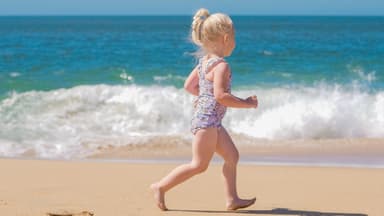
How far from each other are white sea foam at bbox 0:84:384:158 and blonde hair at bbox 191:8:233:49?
4.52 metres

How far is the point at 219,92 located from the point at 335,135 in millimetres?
6678

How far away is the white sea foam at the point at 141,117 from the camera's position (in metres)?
10.0

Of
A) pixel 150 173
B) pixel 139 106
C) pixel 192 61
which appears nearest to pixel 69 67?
pixel 192 61

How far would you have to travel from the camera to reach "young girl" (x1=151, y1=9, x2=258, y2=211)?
4.53 m

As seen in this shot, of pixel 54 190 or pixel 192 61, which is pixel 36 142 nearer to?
pixel 54 190

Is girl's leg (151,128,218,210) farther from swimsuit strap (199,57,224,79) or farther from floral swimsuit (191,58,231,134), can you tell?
swimsuit strap (199,57,224,79)

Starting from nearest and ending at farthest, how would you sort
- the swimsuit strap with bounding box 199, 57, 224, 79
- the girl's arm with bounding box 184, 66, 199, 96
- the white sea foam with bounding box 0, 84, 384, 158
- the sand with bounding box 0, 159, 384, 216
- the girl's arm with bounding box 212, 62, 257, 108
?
the girl's arm with bounding box 212, 62, 257, 108 → the swimsuit strap with bounding box 199, 57, 224, 79 → the girl's arm with bounding box 184, 66, 199, 96 → the sand with bounding box 0, 159, 384, 216 → the white sea foam with bounding box 0, 84, 384, 158

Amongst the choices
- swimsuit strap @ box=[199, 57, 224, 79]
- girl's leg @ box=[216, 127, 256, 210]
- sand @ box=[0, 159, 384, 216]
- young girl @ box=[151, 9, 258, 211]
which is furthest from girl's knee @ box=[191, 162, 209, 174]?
swimsuit strap @ box=[199, 57, 224, 79]

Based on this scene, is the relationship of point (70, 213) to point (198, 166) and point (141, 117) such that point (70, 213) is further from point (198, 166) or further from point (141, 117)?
point (141, 117)

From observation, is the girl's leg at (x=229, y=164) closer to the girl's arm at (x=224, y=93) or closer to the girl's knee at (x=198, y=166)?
the girl's knee at (x=198, y=166)

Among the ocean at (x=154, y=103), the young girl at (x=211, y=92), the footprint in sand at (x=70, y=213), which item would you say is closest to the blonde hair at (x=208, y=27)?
the young girl at (x=211, y=92)

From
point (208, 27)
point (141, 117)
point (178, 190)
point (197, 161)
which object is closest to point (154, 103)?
point (141, 117)

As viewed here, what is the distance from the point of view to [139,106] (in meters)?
13.0

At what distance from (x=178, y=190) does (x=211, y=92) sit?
47.6 inches
